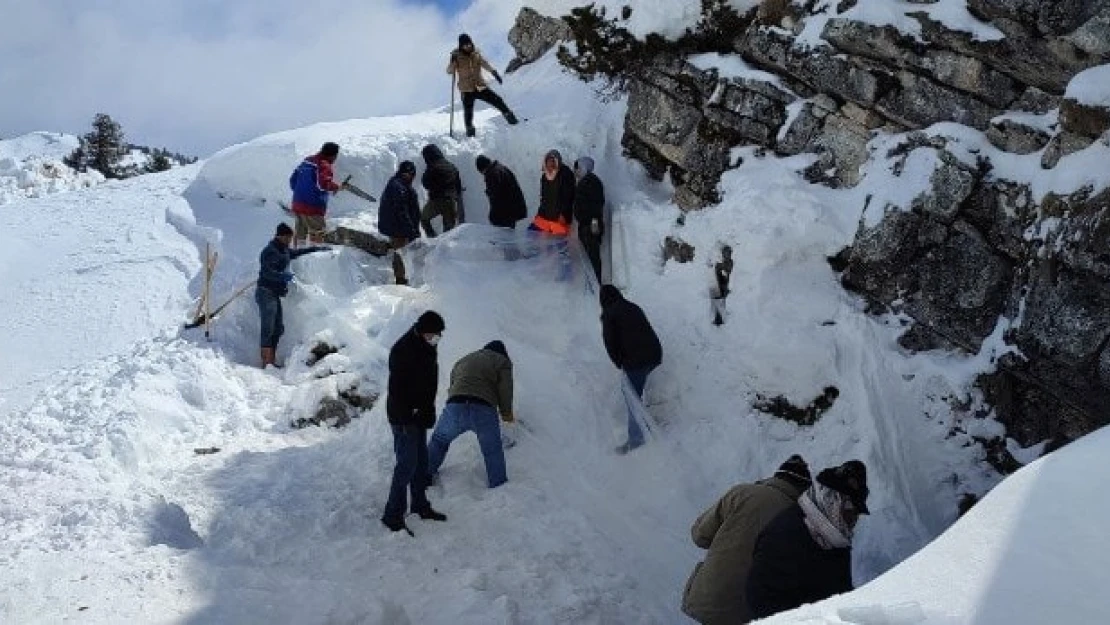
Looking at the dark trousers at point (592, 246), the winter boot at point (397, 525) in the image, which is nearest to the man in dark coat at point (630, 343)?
the dark trousers at point (592, 246)

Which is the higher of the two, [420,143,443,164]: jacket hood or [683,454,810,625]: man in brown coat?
[420,143,443,164]: jacket hood

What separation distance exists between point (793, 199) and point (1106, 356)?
3819 millimetres

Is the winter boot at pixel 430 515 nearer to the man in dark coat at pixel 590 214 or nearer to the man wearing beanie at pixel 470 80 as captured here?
the man in dark coat at pixel 590 214

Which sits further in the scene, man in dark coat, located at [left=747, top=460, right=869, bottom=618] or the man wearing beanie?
the man wearing beanie

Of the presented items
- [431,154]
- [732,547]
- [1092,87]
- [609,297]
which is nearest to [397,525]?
[609,297]

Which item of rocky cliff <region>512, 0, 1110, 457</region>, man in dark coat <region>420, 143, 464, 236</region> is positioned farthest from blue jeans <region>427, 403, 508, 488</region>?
man in dark coat <region>420, 143, 464, 236</region>

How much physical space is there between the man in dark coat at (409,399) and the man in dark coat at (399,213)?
474cm

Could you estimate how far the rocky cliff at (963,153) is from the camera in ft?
24.7

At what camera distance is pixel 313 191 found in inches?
531

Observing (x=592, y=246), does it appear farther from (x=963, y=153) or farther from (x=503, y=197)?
(x=963, y=153)

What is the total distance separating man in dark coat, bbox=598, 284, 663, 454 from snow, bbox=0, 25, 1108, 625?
0.94ft

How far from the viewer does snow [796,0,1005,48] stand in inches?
371

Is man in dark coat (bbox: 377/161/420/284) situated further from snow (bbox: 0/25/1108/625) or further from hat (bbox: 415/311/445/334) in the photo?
hat (bbox: 415/311/445/334)

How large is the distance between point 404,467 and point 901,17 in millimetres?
7465
